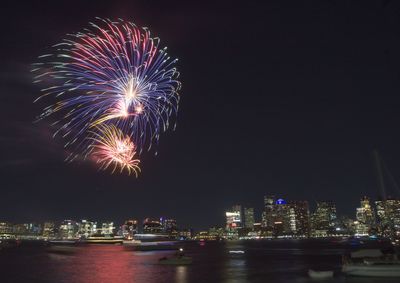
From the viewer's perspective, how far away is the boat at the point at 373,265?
204 ft

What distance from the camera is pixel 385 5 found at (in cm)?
2245

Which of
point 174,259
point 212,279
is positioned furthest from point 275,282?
point 174,259

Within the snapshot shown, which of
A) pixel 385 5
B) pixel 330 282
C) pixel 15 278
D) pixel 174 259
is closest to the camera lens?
pixel 385 5

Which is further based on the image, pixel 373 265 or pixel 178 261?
pixel 178 261

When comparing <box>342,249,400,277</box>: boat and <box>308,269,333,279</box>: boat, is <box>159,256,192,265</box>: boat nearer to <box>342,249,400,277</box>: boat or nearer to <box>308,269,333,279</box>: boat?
<box>308,269,333,279</box>: boat

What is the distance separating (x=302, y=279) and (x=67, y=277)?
117 ft

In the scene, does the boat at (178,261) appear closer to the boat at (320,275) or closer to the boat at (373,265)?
the boat at (320,275)

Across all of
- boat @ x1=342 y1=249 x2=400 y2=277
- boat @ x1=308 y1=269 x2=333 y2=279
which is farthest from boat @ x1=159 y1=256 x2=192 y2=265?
boat @ x1=342 y1=249 x2=400 y2=277

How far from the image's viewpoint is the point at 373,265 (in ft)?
209

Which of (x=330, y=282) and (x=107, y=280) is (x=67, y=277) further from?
(x=330, y=282)

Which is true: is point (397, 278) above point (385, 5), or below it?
below

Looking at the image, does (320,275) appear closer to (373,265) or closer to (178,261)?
(373,265)

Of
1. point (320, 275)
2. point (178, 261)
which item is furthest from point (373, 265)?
point (178, 261)

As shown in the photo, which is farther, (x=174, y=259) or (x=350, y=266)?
(x=174, y=259)
